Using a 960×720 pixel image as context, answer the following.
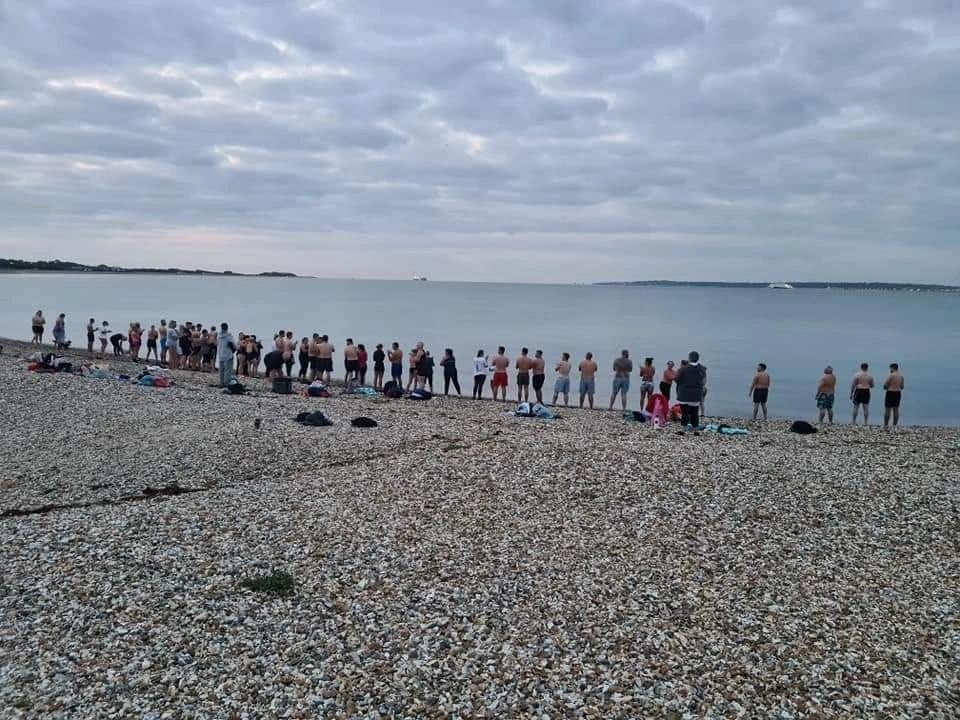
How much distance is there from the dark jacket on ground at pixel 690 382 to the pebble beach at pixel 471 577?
234 cm

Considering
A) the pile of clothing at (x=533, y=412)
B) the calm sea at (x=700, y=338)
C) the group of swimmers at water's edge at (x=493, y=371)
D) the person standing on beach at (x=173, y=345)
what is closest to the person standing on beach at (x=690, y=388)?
the group of swimmers at water's edge at (x=493, y=371)

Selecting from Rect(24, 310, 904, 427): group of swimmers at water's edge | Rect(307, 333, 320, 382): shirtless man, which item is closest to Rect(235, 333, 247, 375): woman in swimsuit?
Rect(24, 310, 904, 427): group of swimmers at water's edge

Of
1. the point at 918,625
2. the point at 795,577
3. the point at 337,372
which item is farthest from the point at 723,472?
the point at 337,372

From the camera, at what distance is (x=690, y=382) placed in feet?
67.8

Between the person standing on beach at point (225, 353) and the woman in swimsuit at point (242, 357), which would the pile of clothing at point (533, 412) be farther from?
the woman in swimsuit at point (242, 357)

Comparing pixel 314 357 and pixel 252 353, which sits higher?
pixel 314 357

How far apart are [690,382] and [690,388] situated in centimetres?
21

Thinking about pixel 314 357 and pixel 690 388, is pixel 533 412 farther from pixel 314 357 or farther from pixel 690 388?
pixel 314 357

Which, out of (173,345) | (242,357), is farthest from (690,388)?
(173,345)

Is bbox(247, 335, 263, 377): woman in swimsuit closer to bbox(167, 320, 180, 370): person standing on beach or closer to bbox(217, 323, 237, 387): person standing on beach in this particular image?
bbox(167, 320, 180, 370): person standing on beach

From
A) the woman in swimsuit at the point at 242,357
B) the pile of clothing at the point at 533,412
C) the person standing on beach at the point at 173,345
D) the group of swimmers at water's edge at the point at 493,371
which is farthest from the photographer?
the person standing on beach at the point at 173,345

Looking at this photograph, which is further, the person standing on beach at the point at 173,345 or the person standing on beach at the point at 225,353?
the person standing on beach at the point at 173,345

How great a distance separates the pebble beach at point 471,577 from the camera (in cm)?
778

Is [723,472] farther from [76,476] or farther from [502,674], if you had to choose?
[76,476]
